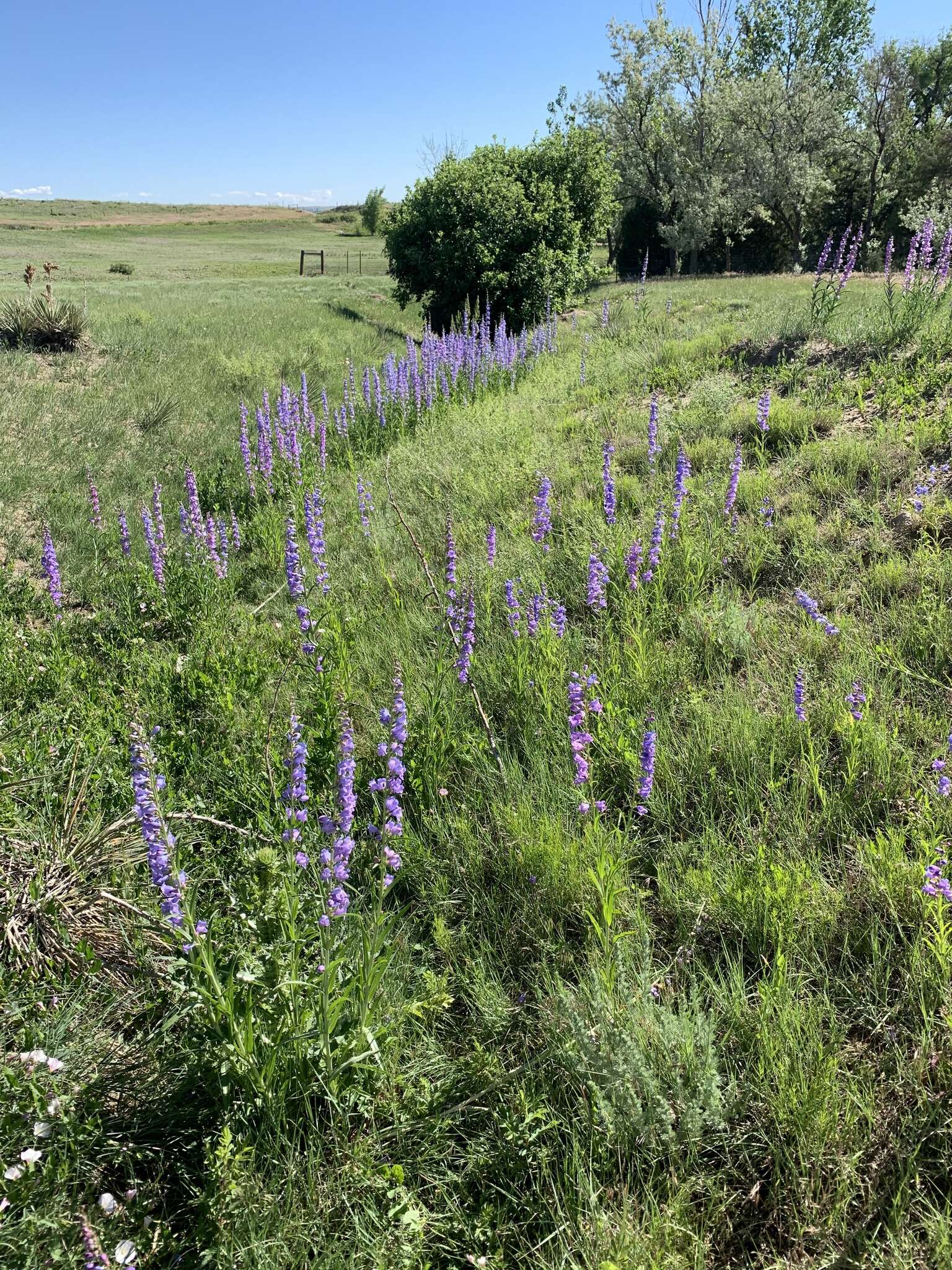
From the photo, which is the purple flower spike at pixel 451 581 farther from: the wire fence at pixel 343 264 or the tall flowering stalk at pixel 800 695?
the wire fence at pixel 343 264

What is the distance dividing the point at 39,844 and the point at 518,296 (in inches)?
834

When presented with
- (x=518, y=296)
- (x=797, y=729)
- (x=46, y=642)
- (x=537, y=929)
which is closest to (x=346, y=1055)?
(x=537, y=929)

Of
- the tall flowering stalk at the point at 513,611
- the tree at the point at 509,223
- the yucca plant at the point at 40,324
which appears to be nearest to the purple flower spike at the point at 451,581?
the tall flowering stalk at the point at 513,611

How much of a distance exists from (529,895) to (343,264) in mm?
53928

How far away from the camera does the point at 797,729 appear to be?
132 inches

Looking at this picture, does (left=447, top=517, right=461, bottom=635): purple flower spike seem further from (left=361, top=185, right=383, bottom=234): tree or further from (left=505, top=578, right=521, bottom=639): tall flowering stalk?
(left=361, top=185, right=383, bottom=234): tree

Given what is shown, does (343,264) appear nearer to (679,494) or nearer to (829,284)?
(829,284)

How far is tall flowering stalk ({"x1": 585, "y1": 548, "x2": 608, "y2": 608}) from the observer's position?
14.3 feet

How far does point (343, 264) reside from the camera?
48.9m

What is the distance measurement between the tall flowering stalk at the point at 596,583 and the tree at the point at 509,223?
58.4 feet

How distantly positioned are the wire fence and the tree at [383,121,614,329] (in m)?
19.4

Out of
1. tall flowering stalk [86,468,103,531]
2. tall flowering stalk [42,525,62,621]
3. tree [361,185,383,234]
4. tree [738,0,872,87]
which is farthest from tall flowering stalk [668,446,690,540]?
tree [361,185,383,234]

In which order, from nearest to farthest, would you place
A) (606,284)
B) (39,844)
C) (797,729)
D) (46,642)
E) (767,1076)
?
(767,1076)
(39,844)
(797,729)
(46,642)
(606,284)

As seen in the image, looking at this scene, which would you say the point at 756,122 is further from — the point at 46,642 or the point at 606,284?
the point at 46,642
